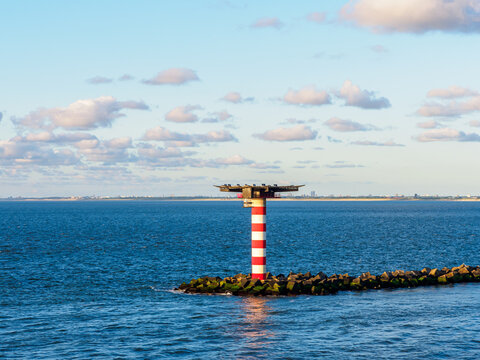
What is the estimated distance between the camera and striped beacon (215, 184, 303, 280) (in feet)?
143

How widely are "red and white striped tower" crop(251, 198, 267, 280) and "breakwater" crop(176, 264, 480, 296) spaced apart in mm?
838

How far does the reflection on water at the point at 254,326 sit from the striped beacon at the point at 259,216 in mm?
3723

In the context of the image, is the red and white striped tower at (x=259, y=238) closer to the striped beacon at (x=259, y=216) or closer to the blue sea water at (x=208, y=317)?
the striped beacon at (x=259, y=216)

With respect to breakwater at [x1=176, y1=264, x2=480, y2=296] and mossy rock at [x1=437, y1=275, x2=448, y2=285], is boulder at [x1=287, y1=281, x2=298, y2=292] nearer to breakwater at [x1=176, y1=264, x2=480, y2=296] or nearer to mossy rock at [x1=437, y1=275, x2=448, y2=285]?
breakwater at [x1=176, y1=264, x2=480, y2=296]

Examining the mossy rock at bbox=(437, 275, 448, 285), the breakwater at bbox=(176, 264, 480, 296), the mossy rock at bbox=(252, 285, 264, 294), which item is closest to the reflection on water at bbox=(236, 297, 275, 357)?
the mossy rock at bbox=(252, 285, 264, 294)

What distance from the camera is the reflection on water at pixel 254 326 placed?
29.2 metres

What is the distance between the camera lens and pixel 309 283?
4353 centimetres

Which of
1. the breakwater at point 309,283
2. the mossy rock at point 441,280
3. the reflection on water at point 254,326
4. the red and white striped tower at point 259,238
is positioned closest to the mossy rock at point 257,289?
the breakwater at point 309,283

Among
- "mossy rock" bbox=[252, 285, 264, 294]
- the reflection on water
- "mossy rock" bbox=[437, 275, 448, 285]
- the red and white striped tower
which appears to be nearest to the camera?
the reflection on water

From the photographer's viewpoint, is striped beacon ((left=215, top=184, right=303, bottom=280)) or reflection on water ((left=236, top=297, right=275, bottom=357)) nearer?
reflection on water ((left=236, top=297, right=275, bottom=357))

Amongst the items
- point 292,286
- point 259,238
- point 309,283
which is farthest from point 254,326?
point 309,283

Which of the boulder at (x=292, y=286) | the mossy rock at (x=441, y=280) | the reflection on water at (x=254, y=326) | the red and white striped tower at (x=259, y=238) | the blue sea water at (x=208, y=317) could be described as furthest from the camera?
the mossy rock at (x=441, y=280)

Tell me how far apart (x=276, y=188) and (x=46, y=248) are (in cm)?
4977

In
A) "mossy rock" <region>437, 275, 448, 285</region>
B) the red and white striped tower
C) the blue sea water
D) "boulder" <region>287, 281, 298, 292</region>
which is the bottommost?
the blue sea water
